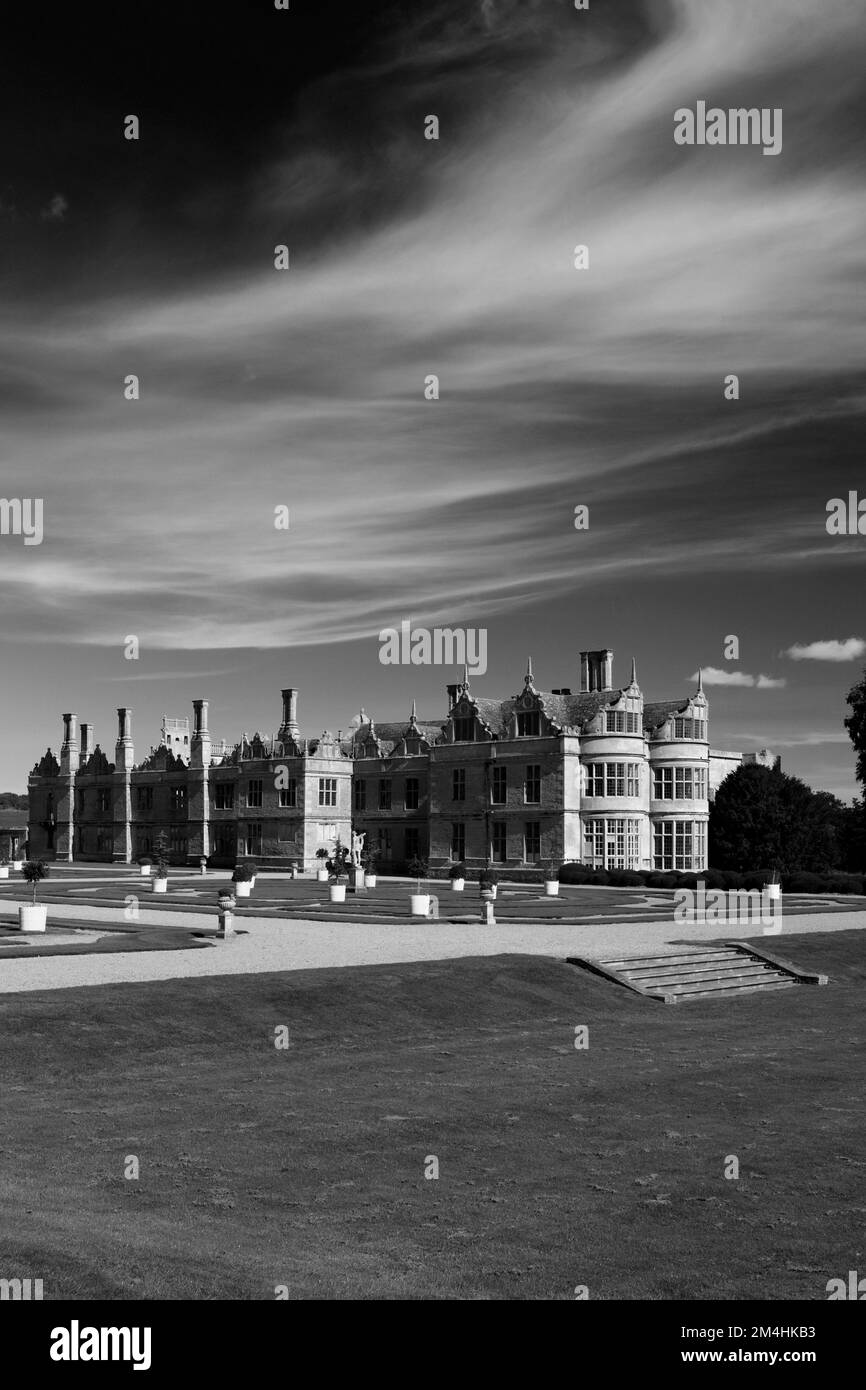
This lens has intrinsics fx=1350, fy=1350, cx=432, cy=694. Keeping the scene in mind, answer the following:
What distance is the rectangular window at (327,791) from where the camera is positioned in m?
92.8

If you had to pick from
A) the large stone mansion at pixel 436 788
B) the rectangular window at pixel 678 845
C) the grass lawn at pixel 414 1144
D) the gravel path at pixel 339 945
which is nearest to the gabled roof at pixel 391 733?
the large stone mansion at pixel 436 788

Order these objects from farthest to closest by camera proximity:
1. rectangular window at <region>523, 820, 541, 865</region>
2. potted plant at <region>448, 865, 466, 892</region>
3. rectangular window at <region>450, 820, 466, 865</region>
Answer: rectangular window at <region>450, 820, 466, 865</region>, rectangular window at <region>523, 820, 541, 865</region>, potted plant at <region>448, 865, 466, 892</region>

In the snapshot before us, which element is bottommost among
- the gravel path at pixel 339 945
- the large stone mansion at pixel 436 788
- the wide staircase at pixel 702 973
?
the wide staircase at pixel 702 973

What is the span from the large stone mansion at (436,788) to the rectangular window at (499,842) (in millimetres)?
85

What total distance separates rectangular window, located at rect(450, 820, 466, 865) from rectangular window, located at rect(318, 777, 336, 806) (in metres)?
12.3

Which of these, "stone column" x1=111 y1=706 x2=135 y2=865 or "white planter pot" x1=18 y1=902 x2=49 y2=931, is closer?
"white planter pot" x1=18 y1=902 x2=49 y2=931

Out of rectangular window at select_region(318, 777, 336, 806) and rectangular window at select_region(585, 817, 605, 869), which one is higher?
rectangular window at select_region(318, 777, 336, 806)

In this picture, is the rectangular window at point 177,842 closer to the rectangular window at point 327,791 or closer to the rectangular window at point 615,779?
the rectangular window at point 327,791

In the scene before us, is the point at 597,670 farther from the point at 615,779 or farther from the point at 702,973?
the point at 702,973

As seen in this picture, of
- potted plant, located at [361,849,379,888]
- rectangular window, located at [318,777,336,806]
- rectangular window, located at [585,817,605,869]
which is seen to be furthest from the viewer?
rectangular window, located at [318,777,336,806]

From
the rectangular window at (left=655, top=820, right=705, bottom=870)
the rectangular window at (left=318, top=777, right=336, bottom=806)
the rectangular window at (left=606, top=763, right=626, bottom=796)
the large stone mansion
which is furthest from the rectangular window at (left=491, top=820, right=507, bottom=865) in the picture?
the rectangular window at (left=318, top=777, right=336, bottom=806)

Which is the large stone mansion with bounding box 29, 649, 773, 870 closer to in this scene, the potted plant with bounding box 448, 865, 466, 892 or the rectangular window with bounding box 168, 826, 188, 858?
the rectangular window with bounding box 168, 826, 188, 858

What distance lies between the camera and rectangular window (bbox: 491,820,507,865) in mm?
81125
